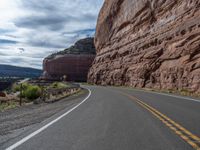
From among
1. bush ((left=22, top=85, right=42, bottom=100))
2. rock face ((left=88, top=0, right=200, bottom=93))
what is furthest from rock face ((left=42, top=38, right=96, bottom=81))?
bush ((left=22, top=85, right=42, bottom=100))

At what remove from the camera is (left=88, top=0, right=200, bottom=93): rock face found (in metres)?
37.4

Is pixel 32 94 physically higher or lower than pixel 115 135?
lower

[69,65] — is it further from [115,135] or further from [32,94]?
[115,135]

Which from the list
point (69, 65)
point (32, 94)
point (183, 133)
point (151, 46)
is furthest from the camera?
point (69, 65)

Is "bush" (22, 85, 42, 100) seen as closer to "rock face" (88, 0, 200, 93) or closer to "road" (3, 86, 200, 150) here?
"rock face" (88, 0, 200, 93)

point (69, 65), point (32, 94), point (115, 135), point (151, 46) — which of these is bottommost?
point (32, 94)

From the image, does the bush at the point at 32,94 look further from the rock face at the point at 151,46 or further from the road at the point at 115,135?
the road at the point at 115,135

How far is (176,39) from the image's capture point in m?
42.0

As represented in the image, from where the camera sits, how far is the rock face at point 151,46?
123 ft

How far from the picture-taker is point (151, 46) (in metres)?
51.8

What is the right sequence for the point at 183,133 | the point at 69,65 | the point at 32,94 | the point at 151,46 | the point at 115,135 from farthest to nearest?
the point at 69,65 < the point at 151,46 < the point at 32,94 < the point at 183,133 < the point at 115,135

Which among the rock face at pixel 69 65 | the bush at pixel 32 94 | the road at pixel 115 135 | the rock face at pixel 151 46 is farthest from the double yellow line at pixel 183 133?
the rock face at pixel 69 65

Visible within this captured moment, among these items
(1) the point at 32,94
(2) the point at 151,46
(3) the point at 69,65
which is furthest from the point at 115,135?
(3) the point at 69,65

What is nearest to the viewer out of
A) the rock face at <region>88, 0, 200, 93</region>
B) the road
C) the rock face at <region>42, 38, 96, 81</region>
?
the road
